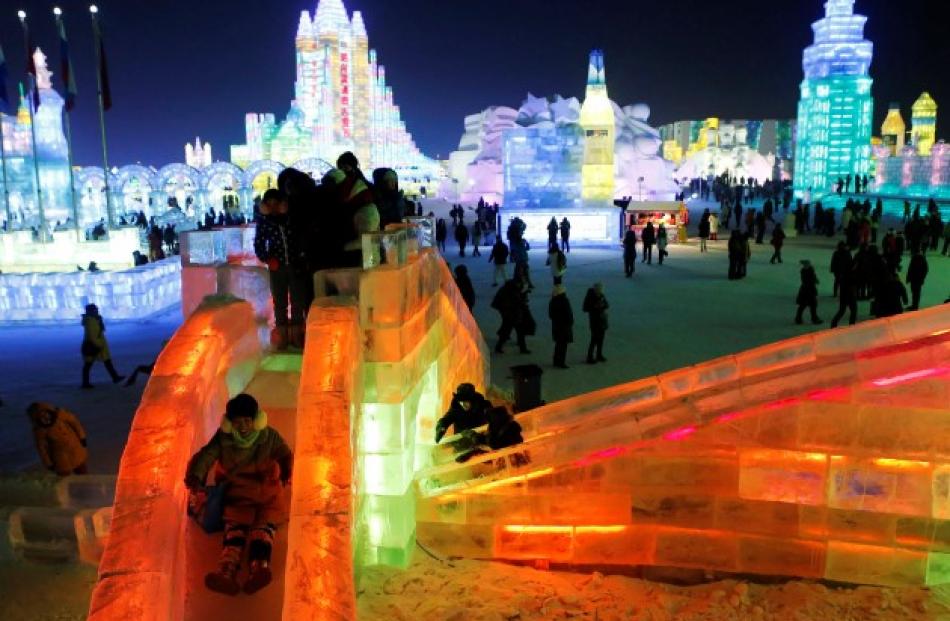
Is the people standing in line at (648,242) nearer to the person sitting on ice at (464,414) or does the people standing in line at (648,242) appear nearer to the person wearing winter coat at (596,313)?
the person wearing winter coat at (596,313)

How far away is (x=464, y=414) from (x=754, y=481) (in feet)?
7.07

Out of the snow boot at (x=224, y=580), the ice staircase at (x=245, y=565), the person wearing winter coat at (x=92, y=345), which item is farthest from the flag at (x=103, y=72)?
the snow boot at (x=224, y=580)

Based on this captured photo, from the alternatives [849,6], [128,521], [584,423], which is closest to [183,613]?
[128,521]

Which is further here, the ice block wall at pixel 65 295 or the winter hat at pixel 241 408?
the ice block wall at pixel 65 295

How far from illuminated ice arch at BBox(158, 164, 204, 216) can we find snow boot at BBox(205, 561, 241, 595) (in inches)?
1501

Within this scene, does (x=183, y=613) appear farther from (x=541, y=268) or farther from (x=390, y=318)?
(x=541, y=268)

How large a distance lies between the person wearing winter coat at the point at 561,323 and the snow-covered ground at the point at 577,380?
0.84 ft

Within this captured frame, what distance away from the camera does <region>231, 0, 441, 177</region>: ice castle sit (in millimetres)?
74062

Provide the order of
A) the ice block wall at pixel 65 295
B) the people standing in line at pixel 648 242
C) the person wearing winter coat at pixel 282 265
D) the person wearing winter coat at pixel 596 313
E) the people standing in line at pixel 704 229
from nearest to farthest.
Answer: the person wearing winter coat at pixel 282 265 < the person wearing winter coat at pixel 596 313 < the ice block wall at pixel 65 295 < the people standing in line at pixel 648 242 < the people standing in line at pixel 704 229

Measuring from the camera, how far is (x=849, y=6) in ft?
160

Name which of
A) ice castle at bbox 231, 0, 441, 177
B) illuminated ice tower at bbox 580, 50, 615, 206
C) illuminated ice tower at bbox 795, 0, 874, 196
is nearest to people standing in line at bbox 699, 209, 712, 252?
illuminated ice tower at bbox 580, 50, 615, 206

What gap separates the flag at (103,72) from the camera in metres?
20.6

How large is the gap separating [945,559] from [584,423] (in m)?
2.46

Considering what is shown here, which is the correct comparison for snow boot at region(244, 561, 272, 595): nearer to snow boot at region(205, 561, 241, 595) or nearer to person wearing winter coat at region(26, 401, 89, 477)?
snow boot at region(205, 561, 241, 595)
